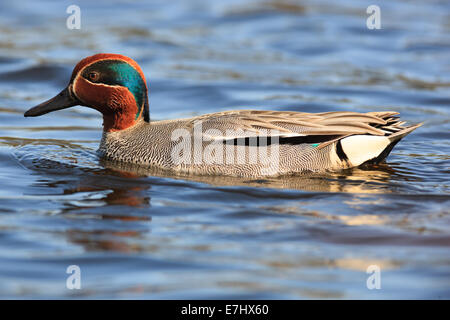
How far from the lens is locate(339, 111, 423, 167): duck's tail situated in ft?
23.1

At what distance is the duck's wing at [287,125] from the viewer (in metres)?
6.85

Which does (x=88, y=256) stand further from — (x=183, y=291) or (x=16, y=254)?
(x=183, y=291)

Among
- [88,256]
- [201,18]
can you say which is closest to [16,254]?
[88,256]

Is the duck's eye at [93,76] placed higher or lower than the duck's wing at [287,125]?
higher

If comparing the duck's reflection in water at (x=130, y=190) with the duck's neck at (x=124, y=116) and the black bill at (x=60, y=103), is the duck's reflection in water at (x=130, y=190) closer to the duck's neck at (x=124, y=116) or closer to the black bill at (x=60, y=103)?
the duck's neck at (x=124, y=116)

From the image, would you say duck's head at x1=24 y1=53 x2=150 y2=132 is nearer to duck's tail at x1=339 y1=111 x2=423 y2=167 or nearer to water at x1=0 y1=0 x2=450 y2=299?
water at x1=0 y1=0 x2=450 y2=299

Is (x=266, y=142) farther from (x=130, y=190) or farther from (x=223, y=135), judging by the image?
(x=130, y=190)

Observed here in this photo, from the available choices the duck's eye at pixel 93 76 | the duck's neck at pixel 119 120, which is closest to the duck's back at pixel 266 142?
the duck's neck at pixel 119 120

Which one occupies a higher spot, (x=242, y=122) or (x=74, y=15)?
(x=74, y=15)

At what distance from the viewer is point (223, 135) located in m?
6.83

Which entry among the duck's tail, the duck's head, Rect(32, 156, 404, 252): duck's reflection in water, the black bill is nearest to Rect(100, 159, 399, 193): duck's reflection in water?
Rect(32, 156, 404, 252): duck's reflection in water

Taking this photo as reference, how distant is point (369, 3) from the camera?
16.3 meters
